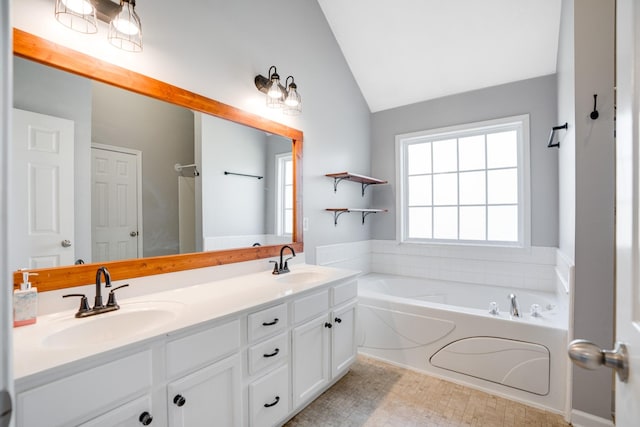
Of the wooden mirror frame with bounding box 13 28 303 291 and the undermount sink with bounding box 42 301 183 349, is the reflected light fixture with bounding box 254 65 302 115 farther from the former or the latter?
the undermount sink with bounding box 42 301 183 349

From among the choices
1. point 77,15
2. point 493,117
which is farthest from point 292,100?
Answer: point 493,117

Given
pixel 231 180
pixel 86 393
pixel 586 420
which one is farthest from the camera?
pixel 231 180

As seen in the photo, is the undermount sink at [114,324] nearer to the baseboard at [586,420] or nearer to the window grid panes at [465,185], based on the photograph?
the baseboard at [586,420]

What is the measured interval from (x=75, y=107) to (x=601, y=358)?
6.60 ft

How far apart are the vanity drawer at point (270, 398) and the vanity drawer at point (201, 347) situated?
0.94ft

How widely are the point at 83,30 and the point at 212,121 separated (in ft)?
2.49

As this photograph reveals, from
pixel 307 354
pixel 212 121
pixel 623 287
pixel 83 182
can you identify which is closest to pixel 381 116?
pixel 212 121

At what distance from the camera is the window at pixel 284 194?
2.54 meters

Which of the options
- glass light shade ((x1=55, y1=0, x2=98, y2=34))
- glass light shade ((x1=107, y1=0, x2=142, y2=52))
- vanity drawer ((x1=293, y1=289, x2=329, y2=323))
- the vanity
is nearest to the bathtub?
the vanity

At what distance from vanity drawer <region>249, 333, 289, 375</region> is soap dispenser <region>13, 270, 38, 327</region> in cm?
87

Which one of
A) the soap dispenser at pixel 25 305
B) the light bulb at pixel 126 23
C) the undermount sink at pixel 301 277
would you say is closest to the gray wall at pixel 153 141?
the light bulb at pixel 126 23

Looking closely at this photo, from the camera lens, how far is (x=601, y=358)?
593 mm

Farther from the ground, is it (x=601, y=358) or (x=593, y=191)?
(x=593, y=191)

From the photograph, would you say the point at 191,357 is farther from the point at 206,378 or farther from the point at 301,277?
the point at 301,277
